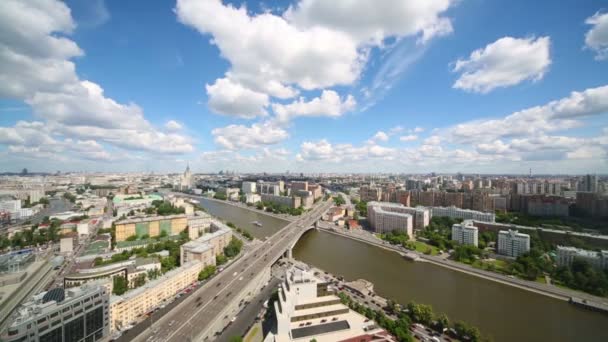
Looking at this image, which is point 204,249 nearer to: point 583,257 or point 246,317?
point 246,317

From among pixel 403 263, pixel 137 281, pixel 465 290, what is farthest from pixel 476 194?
pixel 137 281

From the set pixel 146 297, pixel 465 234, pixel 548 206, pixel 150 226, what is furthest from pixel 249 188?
pixel 548 206

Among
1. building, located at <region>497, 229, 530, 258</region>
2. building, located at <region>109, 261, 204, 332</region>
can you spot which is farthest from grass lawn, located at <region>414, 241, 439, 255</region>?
building, located at <region>109, 261, 204, 332</region>

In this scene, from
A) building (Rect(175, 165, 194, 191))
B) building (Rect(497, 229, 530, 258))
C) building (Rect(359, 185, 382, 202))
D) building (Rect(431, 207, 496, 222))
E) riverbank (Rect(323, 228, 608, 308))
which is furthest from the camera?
building (Rect(175, 165, 194, 191))

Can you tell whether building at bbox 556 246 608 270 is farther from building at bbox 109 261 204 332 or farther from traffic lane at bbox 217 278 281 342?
building at bbox 109 261 204 332

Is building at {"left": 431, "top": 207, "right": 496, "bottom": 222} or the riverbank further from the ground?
building at {"left": 431, "top": 207, "right": 496, "bottom": 222}

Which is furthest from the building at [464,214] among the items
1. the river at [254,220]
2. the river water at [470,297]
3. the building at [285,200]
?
the building at [285,200]

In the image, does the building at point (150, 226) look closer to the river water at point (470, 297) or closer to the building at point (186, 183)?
the river water at point (470, 297)
